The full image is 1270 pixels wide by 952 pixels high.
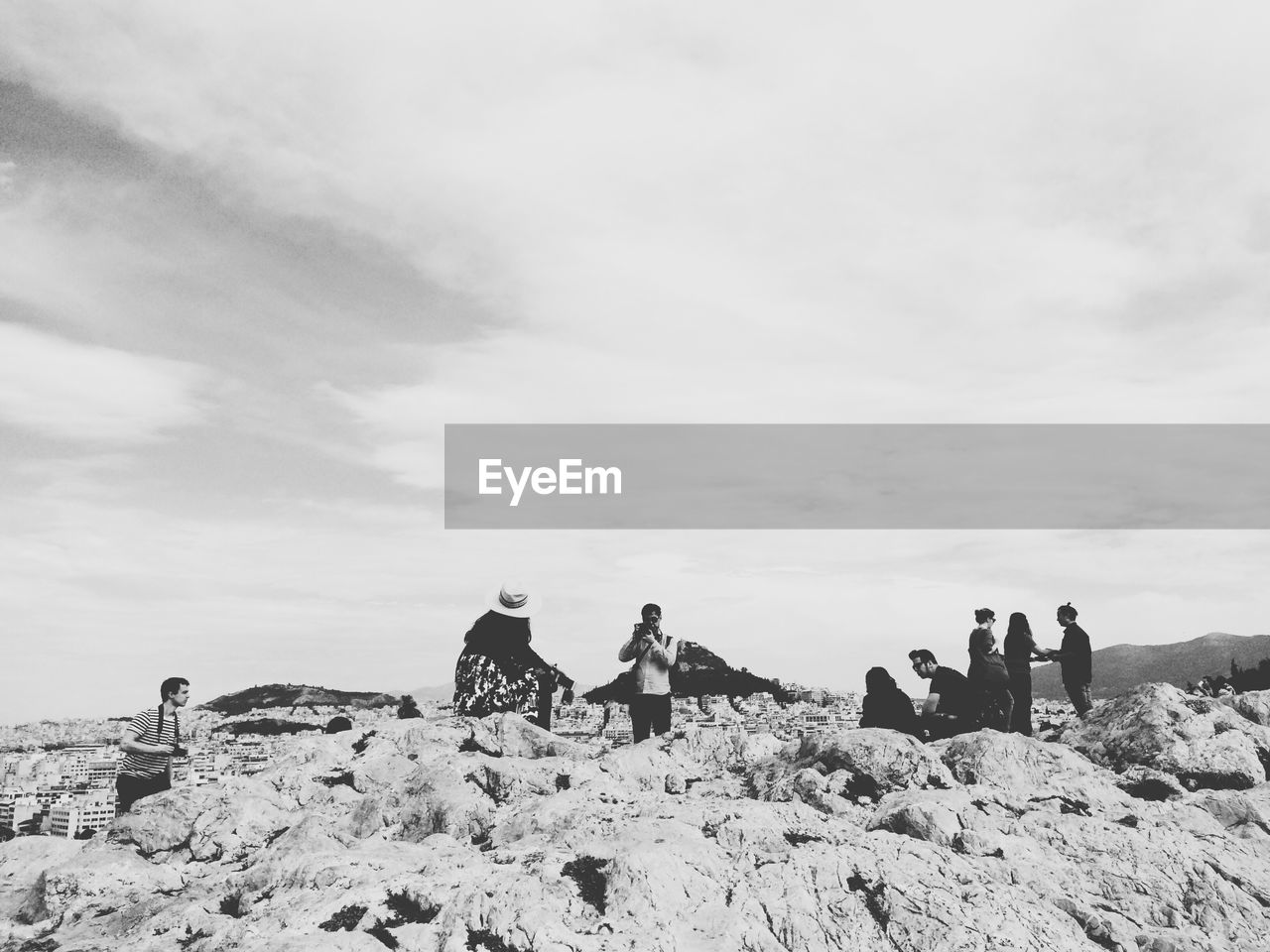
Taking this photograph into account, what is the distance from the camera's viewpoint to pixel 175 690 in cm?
1129

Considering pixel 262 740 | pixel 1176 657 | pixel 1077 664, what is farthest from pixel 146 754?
pixel 1176 657

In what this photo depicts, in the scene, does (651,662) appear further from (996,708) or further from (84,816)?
(84,816)

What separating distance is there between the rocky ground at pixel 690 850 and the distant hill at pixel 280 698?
63076mm

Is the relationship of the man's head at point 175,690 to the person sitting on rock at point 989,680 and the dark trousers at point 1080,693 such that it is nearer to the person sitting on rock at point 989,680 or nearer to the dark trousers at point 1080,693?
the person sitting on rock at point 989,680

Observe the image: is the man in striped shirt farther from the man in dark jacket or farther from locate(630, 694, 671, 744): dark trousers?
the man in dark jacket

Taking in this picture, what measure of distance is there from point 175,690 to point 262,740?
950 inches

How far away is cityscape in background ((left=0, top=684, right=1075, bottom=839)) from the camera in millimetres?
12141

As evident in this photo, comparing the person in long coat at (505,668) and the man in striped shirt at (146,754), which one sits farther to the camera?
the person in long coat at (505,668)

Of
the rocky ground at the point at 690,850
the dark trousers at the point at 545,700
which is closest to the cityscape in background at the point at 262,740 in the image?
the dark trousers at the point at 545,700

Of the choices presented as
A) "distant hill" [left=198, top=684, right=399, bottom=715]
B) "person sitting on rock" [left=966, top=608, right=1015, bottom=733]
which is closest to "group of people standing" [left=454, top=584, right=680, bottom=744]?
"person sitting on rock" [left=966, top=608, right=1015, bottom=733]

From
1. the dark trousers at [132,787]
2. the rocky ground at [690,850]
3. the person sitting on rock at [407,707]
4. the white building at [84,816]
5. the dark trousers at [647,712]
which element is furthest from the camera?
the person sitting on rock at [407,707]

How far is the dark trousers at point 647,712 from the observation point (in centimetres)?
1247

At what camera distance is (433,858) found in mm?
6750

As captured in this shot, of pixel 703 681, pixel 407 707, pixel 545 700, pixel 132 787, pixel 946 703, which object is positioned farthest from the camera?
pixel 703 681
